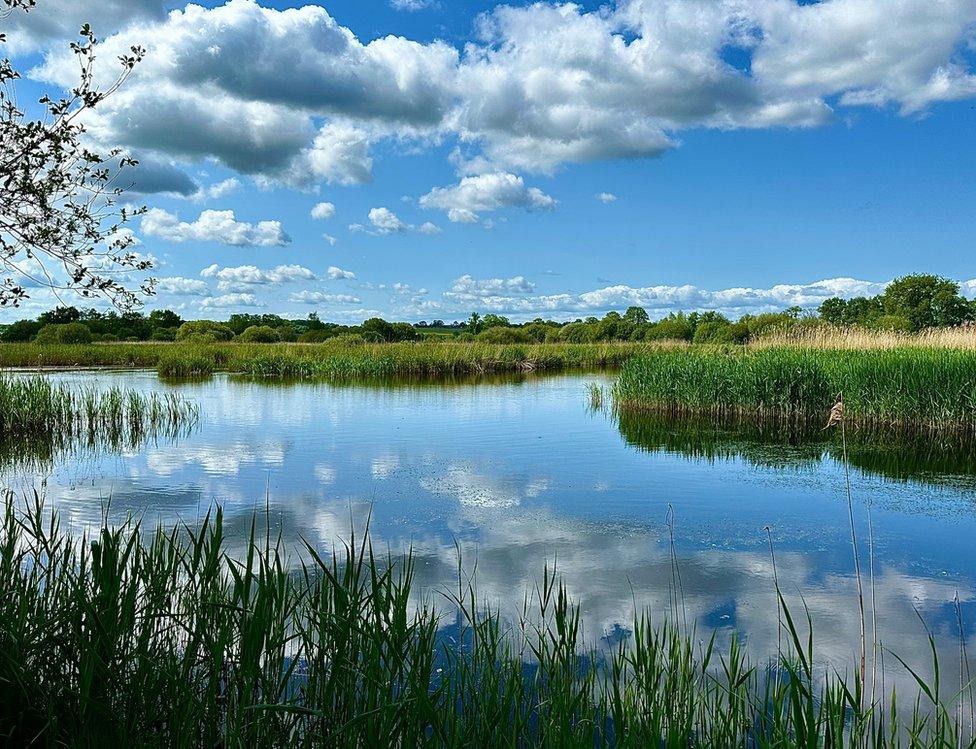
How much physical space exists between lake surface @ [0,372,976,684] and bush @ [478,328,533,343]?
32.2 metres

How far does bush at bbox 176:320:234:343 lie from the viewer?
46156 millimetres

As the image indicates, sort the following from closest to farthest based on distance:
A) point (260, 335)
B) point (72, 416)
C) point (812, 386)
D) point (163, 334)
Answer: point (72, 416)
point (812, 386)
point (260, 335)
point (163, 334)

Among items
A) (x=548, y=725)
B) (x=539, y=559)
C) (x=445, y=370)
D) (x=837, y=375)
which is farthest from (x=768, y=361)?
(x=445, y=370)

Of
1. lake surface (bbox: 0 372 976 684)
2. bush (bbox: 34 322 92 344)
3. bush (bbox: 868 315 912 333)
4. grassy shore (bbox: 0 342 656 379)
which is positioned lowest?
lake surface (bbox: 0 372 976 684)

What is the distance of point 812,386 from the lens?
590 inches

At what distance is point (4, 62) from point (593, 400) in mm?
16138

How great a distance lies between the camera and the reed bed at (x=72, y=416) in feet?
41.8

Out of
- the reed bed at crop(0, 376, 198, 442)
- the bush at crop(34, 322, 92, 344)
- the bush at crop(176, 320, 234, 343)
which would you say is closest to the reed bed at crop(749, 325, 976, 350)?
the reed bed at crop(0, 376, 198, 442)

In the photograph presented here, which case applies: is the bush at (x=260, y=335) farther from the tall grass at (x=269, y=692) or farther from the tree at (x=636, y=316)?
the tall grass at (x=269, y=692)

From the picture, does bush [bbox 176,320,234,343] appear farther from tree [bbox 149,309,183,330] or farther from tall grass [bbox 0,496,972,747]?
tall grass [bbox 0,496,972,747]

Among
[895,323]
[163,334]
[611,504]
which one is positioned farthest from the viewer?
[163,334]

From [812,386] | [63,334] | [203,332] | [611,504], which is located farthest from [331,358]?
[611,504]

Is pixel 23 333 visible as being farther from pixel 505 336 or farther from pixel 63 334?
pixel 505 336

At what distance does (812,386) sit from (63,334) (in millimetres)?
38467
